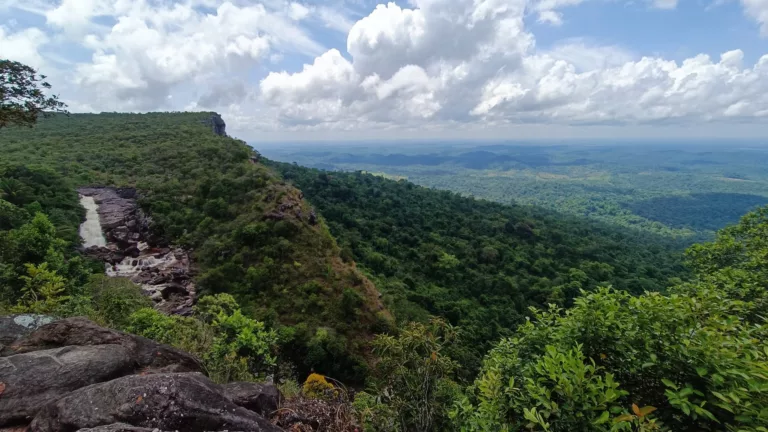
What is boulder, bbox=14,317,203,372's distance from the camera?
6.05 meters

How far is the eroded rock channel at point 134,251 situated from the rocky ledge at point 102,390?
13985 mm

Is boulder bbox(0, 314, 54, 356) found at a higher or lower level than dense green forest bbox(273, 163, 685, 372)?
higher

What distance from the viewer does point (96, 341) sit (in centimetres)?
621

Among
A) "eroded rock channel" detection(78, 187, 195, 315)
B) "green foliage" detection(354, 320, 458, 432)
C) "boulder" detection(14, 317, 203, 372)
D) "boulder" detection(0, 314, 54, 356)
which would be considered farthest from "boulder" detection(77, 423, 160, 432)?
"eroded rock channel" detection(78, 187, 195, 315)

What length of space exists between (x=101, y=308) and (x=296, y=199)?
18.3 m

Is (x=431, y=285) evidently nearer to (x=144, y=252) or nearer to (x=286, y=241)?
(x=286, y=241)

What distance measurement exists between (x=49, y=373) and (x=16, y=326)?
2496mm

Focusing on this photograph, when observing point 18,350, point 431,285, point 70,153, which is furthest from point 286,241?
point 70,153

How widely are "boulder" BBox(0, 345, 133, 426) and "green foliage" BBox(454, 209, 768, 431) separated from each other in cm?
539

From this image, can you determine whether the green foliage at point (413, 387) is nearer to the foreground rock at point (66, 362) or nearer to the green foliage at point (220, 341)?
the foreground rock at point (66, 362)

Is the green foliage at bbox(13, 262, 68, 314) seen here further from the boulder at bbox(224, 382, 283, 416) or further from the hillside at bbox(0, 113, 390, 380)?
the boulder at bbox(224, 382, 283, 416)

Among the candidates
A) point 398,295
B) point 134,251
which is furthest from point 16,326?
point 398,295

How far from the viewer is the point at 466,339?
2523cm

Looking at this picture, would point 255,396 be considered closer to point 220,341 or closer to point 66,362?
point 66,362
